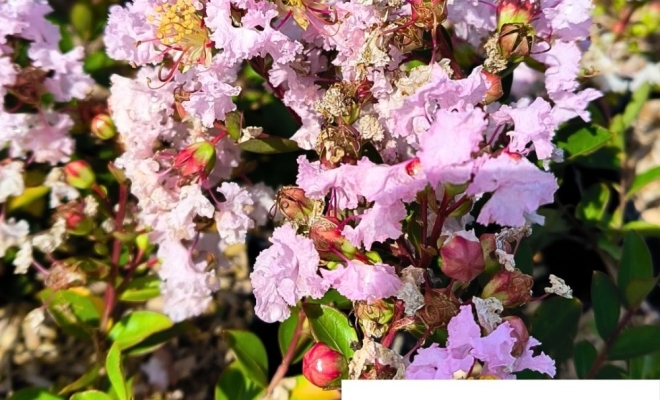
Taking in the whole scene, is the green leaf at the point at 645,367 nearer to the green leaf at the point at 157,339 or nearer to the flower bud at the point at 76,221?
the green leaf at the point at 157,339

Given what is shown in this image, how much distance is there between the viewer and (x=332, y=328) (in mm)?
978

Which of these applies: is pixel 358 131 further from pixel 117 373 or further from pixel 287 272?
pixel 117 373

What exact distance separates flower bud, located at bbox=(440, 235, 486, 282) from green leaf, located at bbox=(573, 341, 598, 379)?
49cm

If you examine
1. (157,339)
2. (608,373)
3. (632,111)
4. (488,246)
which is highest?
(488,246)

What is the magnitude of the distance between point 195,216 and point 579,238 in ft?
2.80

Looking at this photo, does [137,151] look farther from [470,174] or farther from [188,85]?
[470,174]

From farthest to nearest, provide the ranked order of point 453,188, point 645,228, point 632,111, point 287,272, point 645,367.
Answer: point 632,111 → point 645,228 → point 645,367 → point 287,272 → point 453,188

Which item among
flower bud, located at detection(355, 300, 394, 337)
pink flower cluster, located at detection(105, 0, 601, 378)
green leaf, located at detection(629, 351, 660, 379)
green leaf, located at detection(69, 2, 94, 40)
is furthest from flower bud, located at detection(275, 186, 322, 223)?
green leaf, located at detection(69, 2, 94, 40)

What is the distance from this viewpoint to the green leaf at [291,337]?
117 centimetres

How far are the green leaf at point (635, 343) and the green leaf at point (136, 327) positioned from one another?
785mm

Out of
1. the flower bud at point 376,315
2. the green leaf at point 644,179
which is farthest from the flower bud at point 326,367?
the green leaf at point 644,179

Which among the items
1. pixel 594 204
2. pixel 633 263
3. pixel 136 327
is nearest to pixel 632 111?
pixel 594 204

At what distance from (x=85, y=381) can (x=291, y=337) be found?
372mm

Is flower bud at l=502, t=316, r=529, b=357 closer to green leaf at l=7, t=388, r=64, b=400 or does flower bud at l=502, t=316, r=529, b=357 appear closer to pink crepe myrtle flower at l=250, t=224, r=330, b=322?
pink crepe myrtle flower at l=250, t=224, r=330, b=322
